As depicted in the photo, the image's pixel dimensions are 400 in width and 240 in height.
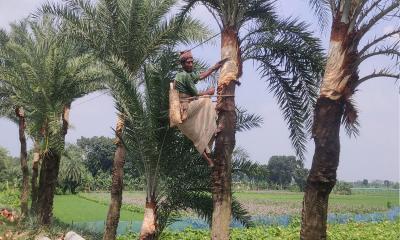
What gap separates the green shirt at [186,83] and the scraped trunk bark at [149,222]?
2120mm

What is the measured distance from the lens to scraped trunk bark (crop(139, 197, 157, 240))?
7.73m

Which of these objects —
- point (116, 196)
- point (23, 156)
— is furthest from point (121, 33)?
point (23, 156)

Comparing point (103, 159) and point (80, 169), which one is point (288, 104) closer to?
point (80, 169)

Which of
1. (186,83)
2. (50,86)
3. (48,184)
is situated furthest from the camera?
(48,184)

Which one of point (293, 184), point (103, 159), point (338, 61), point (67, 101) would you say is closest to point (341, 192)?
point (293, 184)

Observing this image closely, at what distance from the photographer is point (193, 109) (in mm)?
6816

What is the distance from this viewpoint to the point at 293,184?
66062mm

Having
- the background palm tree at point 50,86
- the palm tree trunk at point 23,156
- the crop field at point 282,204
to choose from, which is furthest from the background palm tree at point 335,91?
the crop field at point 282,204

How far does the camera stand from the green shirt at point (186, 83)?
6.84 metres

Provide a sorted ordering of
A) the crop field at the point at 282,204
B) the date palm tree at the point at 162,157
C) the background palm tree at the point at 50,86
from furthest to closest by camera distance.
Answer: the crop field at the point at 282,204 < the background palm tree at the point at 50,86 < the date palm tree at the point at 162,157

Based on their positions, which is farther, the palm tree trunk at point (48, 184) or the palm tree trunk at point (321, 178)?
the palm tree trunk at point (48, 184)

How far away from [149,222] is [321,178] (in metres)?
3.24

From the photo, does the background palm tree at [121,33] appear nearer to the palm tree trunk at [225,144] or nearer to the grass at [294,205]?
the palm tree trunk at [225,144]

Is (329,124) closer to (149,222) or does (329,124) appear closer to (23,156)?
(149,222)
